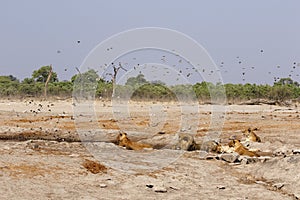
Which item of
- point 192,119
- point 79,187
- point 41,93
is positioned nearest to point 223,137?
point 192,119

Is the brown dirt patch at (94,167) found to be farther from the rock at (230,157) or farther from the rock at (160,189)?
the rock at (230,157)

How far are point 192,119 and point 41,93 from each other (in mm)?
24456

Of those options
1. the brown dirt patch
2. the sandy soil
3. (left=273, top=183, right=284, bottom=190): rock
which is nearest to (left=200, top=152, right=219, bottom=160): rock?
the sandy soil

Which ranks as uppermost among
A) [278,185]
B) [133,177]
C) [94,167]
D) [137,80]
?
[137,80]

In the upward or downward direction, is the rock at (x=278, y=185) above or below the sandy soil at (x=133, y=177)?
below

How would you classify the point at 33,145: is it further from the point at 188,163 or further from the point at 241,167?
the point at 241,167

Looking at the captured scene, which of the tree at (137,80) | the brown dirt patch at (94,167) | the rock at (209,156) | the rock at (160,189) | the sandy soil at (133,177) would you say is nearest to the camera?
the sandy soil at (133,177)

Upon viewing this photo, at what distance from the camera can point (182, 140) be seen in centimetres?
1493

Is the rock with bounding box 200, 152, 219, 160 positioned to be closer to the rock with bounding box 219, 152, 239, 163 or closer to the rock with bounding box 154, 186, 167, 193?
the rock with bounding box 219, 152, 239, 163

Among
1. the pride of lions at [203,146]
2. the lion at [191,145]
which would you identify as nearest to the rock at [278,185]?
the pride of lions at [203,146]

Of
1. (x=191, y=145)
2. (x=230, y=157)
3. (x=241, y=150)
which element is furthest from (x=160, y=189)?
(x=191, y=145)

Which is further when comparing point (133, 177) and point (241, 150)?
point (241, 150)

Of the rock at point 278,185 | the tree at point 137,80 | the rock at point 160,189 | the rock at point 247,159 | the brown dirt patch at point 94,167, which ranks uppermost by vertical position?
the tree at point 137,80

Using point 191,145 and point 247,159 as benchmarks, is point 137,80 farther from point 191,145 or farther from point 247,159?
point 247,159
